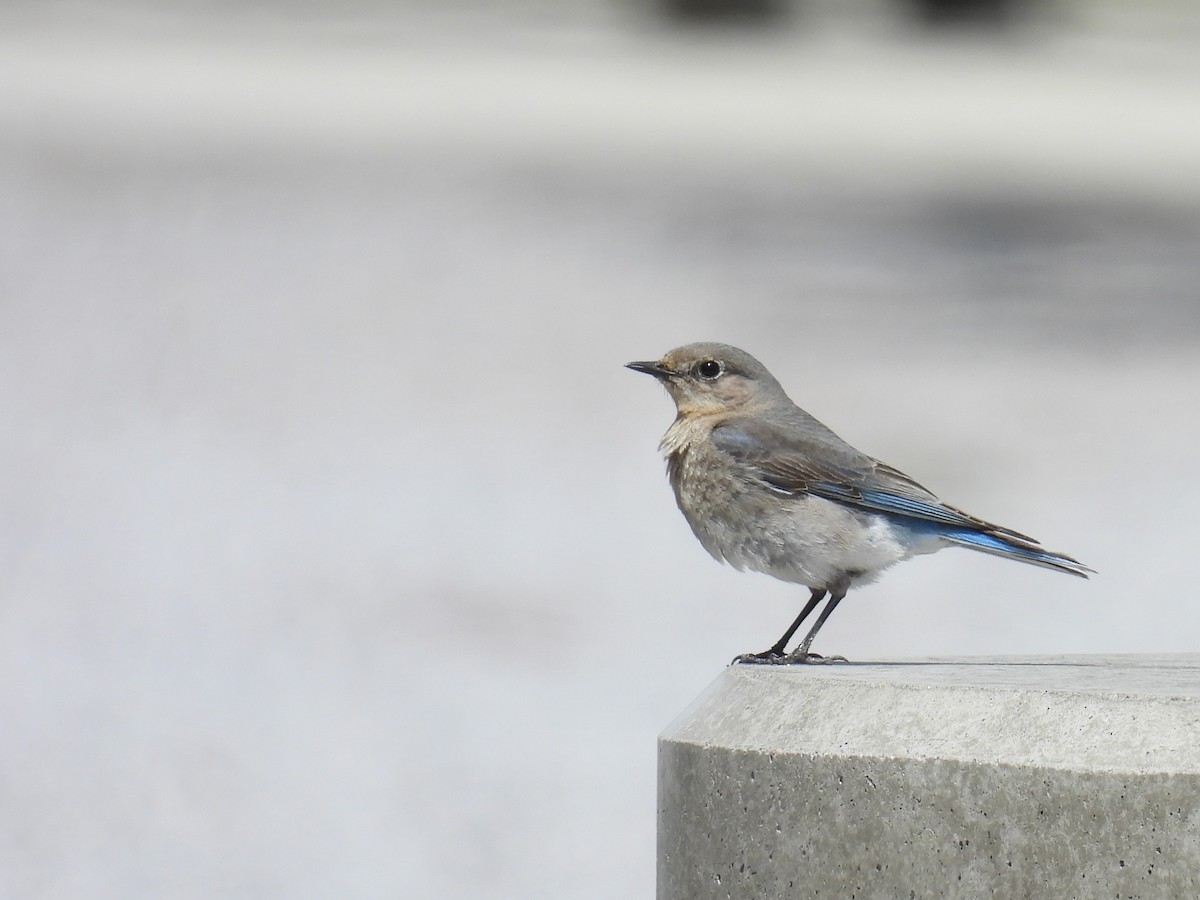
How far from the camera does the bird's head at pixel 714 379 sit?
5.48 metres

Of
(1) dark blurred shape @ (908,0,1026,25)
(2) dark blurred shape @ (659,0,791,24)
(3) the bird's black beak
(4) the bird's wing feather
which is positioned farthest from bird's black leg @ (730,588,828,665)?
(1) dark blurred shape @ (908,0,1026,25)

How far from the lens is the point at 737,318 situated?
42.8 feet

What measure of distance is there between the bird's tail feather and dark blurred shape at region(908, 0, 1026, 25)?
50.4 feet

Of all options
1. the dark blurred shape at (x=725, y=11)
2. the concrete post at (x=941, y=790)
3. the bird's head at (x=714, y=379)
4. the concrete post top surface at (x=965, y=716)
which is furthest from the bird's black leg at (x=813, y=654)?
the dark blurred shape at (x=725, y=11)

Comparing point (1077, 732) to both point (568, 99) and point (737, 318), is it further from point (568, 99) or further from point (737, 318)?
point (568, 99)

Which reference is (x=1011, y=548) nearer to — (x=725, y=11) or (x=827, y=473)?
(x=827, y=473)

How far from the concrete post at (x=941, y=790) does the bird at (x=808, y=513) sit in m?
1.34

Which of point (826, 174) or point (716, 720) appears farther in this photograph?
point (826, 174)

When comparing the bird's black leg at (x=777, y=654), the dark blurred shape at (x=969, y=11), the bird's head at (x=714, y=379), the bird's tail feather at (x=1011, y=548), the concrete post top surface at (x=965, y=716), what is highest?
the dark blurred shape at (x=969, y=11)

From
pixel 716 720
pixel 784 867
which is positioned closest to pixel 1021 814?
pixel 784 867

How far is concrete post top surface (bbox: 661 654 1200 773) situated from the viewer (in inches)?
115

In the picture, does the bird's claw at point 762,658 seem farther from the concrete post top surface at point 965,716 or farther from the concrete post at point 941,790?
the concrete post at point 941,790

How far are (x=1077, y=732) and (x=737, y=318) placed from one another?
1016cm

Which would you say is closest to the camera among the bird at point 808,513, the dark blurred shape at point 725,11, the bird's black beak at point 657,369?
the bird at point 808,513
